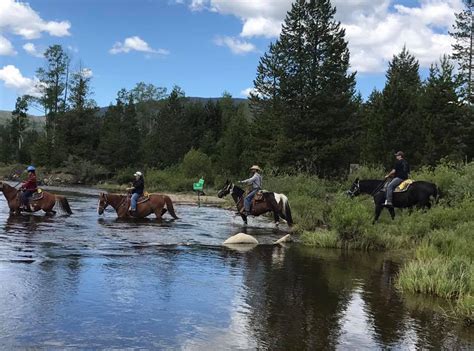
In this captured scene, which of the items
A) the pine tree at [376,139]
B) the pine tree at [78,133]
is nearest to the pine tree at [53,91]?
the pine tree at [78,133]

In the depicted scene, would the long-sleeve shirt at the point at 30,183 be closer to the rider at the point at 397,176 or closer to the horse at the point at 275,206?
the horse at the point at 275,206

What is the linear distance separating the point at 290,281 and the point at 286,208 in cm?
929

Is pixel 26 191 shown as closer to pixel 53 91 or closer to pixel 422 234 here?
pixel 422 234

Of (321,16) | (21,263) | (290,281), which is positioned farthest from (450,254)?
(321,16)

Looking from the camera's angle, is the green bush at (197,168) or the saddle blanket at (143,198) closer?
the saddle blanket at (143,198)

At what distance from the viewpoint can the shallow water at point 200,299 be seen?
6.41m

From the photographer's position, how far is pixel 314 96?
43375 mm

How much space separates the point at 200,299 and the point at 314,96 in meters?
36.9

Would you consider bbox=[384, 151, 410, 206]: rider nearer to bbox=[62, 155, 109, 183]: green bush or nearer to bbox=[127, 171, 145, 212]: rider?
bbox=[127, 171, 145, 212]: rider

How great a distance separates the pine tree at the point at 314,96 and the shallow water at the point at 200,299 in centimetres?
2992

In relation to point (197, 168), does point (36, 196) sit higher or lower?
lower

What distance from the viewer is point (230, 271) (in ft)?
35.1

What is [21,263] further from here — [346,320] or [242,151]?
[242,151]

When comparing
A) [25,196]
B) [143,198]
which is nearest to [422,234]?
[143,198]
